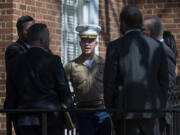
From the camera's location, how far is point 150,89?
425 centimetres

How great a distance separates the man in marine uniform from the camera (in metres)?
5.68

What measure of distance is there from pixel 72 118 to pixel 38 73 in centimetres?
55

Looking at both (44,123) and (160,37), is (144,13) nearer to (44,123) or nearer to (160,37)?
(160,37)

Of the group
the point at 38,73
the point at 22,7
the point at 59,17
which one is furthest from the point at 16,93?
the point at 59,17

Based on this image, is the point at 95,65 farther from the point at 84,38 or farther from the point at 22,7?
the point at 22,7

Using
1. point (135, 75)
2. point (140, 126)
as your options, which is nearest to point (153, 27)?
point (135, 75)

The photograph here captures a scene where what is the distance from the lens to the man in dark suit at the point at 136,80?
4.23 meters

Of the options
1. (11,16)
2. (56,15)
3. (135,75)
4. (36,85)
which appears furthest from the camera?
(56,15)

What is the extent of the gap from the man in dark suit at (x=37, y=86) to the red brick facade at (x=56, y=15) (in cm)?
272

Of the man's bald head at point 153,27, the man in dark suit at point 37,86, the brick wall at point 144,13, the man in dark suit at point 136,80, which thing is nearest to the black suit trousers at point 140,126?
the man in dark suit at point 136,80

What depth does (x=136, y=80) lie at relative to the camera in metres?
4.22

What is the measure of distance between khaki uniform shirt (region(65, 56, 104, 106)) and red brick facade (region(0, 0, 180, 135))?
1668 mm

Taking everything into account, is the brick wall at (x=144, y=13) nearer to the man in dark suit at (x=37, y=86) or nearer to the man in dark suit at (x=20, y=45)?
the man in dark suit at (x=20, y=45)

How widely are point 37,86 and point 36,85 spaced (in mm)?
13
